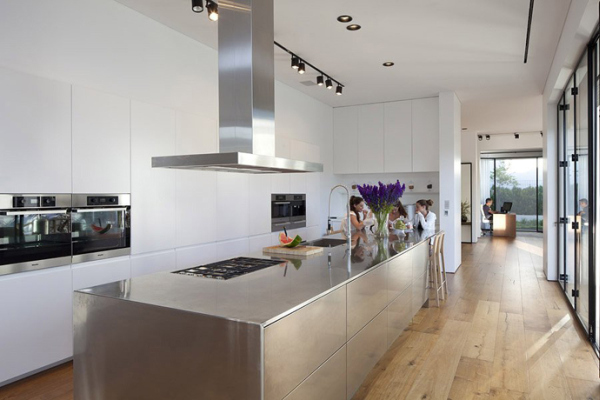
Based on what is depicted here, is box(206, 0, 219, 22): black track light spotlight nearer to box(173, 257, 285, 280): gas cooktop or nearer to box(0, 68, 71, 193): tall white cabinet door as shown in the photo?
box(0, 68, 71, 193): tall white cabinet door

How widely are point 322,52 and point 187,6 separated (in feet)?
5.82

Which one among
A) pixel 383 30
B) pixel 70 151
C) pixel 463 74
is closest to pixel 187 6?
pixel 70 151

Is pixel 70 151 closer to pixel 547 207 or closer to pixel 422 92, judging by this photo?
pixel 422 92

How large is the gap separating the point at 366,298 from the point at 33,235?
7.99 ft

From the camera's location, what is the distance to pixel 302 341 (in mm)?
1959

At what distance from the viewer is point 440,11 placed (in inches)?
155

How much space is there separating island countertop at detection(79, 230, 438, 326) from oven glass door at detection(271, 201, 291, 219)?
9.78ft

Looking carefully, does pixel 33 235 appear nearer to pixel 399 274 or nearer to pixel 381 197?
pixel 399 274

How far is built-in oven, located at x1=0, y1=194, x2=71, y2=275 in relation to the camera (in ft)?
9.54

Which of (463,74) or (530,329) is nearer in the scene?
(530,329)

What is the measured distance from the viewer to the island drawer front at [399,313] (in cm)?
342

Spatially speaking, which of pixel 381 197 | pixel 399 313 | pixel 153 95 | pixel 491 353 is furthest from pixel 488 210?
pixel 153 95

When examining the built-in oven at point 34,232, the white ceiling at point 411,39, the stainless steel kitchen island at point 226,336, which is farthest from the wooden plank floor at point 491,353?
the white ceiling at point 411,39

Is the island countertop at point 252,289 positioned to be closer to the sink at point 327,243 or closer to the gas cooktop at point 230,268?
the gas cooktop at point 230,268
